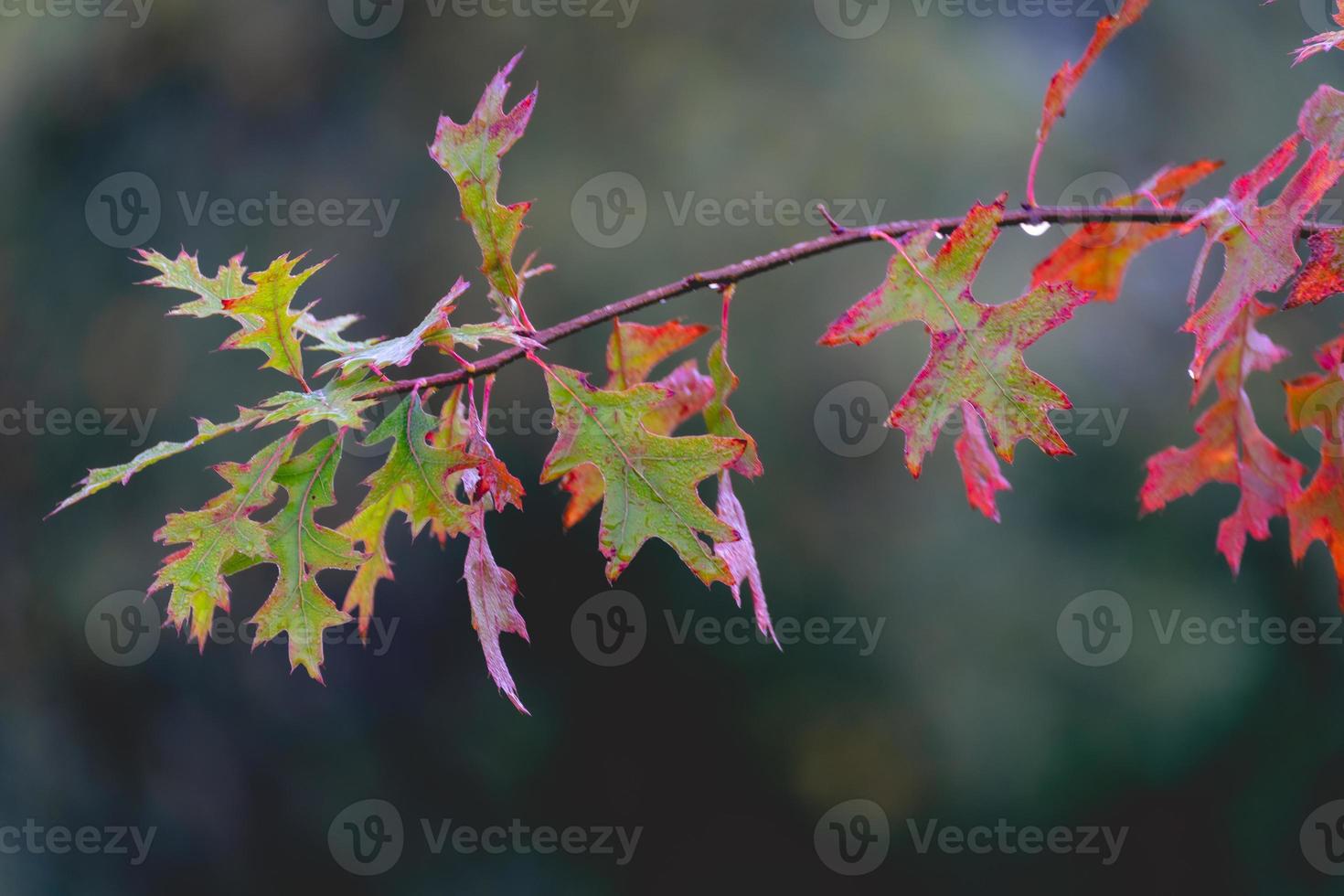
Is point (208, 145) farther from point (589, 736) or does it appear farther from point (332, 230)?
point (589, 736)

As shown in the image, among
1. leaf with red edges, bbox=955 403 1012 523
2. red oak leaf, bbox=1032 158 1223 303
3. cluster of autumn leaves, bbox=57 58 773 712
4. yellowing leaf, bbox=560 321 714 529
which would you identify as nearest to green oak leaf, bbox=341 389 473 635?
cluster of autumn leaves, bbox=57 58 773 712

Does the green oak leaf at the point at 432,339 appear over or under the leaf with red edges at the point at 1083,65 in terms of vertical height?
under

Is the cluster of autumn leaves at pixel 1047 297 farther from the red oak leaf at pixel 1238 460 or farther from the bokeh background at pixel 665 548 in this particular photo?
the bokeh background at pixel 665 548

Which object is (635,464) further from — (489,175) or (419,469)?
(489,175)

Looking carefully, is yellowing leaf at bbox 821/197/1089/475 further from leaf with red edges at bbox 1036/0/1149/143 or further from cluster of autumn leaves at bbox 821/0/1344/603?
leaf with red edges at bbox 1036/0/1149/143

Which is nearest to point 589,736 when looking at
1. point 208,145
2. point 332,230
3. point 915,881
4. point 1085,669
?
point 915,881

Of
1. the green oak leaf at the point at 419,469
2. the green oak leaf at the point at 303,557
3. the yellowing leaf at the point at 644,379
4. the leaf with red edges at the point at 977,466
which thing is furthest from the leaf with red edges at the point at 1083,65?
the green oak leaf at the point at 303,557
